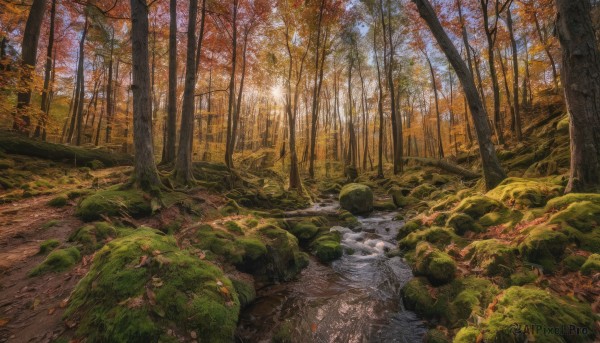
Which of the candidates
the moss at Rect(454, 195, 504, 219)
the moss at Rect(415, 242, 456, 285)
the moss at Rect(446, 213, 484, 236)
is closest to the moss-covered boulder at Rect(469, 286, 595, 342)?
the moss at Rect(415, 242, 456, 285)

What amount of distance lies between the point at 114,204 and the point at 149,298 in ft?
12.3

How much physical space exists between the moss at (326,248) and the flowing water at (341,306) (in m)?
0.18

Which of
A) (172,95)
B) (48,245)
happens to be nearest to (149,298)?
(48,245)

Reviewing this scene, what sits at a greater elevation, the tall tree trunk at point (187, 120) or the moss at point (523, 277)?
the tall tree trunk at point (187, 120)

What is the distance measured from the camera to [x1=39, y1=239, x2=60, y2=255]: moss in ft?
13.9

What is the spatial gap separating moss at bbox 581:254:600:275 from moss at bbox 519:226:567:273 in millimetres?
316

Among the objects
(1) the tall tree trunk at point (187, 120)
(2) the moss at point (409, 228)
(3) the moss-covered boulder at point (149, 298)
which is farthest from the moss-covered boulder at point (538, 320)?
(1) the tall tree trunk at point (187, 120)

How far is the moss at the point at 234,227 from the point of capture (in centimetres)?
596

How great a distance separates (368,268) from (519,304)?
11.7ft

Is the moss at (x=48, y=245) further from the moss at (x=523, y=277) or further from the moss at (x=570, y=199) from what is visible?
the moss at (x=570, y=199)

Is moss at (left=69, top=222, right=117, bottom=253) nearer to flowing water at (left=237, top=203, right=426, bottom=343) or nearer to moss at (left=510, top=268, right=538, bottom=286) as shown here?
flowing water at (left=237, top=203, right=426, bottom=343)

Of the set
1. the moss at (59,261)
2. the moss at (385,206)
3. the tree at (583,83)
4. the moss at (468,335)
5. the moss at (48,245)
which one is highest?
the tree at (583,83)

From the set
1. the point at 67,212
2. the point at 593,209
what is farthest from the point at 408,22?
the point at 67,212

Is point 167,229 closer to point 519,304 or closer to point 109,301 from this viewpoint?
point 109,301
